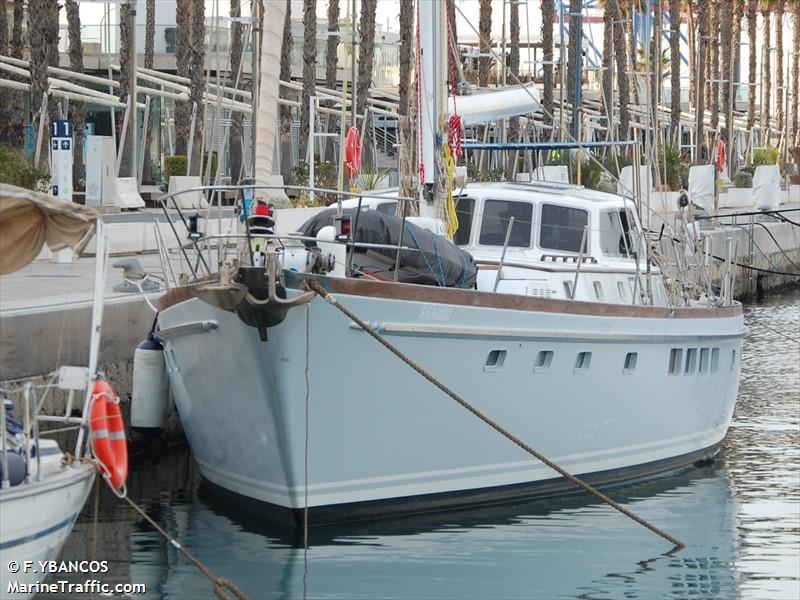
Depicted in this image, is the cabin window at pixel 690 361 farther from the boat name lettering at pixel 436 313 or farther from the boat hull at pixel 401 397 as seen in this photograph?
the boat name lettering at pixel 436 313

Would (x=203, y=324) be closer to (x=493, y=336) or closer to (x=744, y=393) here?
(x=493, y=336)

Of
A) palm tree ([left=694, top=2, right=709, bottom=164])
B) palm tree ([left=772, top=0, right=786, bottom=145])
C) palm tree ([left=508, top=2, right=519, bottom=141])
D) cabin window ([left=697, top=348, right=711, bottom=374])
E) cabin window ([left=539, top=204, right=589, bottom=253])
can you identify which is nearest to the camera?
cabin window ([left=539, top=204, right=589, bottom=253])

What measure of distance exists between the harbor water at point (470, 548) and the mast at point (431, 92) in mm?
3205

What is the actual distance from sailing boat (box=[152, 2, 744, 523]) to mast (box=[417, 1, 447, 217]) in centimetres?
2

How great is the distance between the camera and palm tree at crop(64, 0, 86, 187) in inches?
1404

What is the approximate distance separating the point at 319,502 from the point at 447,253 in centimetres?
260

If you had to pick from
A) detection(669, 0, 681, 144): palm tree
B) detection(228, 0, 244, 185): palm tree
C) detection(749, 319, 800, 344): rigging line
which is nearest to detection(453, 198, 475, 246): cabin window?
detection(749, 319, 800, 344): rigging line

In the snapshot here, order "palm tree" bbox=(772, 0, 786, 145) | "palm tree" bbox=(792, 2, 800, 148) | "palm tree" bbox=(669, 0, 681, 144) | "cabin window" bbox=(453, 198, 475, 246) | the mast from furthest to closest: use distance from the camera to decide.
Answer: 1. "palm tree" bbox=(792, 2, 800, 148)
2. "palm tree" bbox=(772, 0, 786, 145)
3. "palm tree" bbox=(669, 0, 681, 144)
4. "cabin window" bbox=(453, 198, 475, 246)
5. the mast

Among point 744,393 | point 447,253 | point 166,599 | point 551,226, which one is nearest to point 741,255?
point 744,393

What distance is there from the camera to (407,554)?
1220 cm

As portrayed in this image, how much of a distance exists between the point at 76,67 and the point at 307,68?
21.3 feet

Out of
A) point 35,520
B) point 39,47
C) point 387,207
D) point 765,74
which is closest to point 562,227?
point 387,207

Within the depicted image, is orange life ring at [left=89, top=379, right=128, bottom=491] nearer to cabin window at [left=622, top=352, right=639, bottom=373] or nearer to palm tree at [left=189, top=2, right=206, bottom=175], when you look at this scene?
cabin window at [left=622, top=352, right=639, bottom=373]

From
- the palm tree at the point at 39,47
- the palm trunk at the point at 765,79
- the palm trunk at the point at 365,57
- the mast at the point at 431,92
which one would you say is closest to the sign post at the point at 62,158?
the mast at the point at 431,92
